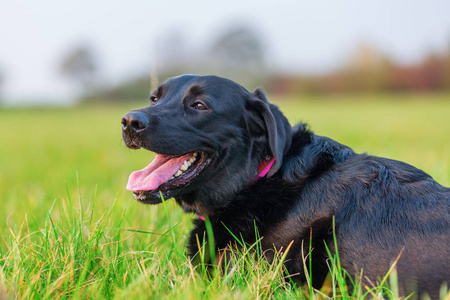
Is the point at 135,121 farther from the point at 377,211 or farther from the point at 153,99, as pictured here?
the point at 377,211

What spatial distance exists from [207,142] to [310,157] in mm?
638

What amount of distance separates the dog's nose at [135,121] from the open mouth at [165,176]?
0.31 meters

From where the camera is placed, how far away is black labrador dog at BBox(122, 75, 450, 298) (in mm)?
2260

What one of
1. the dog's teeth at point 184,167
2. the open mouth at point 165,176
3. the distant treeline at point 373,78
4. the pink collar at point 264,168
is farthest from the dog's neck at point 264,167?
the distant treeline at point 373,78

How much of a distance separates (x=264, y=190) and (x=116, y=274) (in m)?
0.99

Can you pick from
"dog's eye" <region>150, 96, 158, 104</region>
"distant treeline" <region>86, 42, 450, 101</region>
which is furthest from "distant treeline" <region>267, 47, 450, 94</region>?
"dog's eye" <region>150, 96, 158, 104</region>

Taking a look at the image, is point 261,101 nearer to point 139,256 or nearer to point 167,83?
point 167,83

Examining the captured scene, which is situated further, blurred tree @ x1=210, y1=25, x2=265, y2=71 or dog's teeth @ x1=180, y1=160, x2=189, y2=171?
blurred tree @ x1=210, y1=25, x2=265, y2=71

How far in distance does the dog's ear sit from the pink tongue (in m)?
0.52

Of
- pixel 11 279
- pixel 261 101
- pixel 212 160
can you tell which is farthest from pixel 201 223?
pixel 11 279

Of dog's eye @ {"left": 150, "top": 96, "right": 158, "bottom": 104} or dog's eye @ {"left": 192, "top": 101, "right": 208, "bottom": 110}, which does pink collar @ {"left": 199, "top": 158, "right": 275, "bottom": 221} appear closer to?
dog's eye @ {"left": 192, "top": 101, "right": 208, "bottom": 110}

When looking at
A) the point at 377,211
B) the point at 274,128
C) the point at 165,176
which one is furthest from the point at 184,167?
the point at 377,211

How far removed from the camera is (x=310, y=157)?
2.71 metres

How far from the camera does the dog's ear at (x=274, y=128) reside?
2652mm
